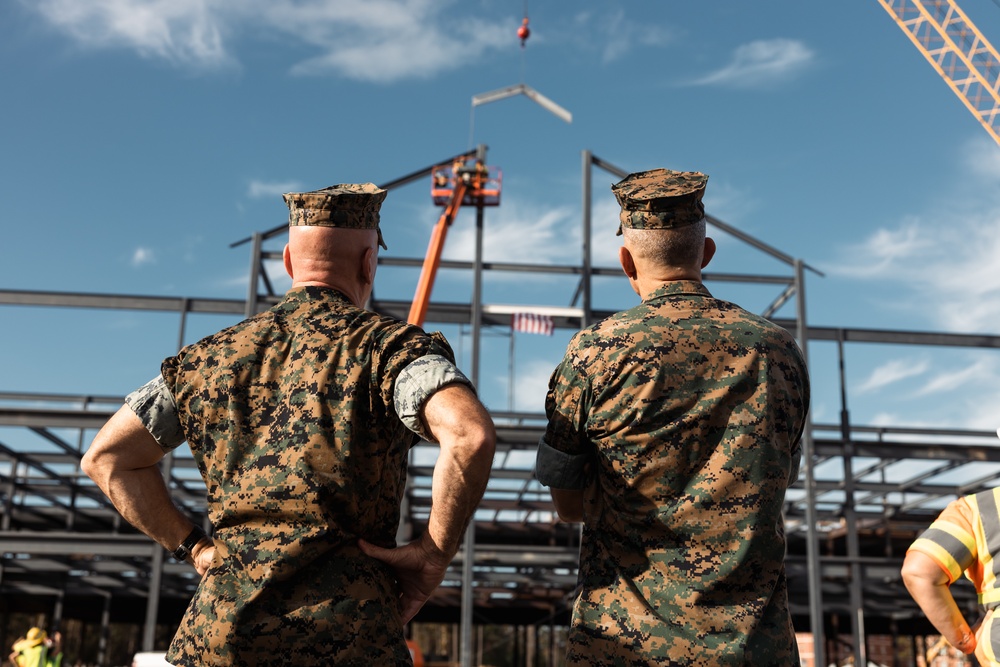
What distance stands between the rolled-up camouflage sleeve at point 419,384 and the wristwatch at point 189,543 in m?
0.84

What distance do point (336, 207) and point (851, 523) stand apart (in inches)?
716

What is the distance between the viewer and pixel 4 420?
15.7 meters

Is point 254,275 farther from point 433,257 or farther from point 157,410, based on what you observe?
point 157,410

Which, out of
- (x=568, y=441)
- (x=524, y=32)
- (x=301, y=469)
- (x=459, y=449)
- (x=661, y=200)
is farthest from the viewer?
(x=524, y=32)

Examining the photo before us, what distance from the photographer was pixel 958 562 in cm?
312

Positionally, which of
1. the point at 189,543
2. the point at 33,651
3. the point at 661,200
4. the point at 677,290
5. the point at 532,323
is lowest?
the point at 33,651

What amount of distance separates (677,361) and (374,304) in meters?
16.3

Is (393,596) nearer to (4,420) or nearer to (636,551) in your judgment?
(636,551)

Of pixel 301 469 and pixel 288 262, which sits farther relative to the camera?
pixel 288 262

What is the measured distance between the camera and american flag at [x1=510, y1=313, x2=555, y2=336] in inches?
667

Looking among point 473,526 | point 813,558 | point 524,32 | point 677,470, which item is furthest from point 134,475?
point 524,32

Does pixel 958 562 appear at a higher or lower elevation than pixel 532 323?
lower

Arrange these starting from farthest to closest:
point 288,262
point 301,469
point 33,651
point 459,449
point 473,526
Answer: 1. point 33,651
2. point 473,526
3. point 288,262
4. point 301,469
5. point 459,449

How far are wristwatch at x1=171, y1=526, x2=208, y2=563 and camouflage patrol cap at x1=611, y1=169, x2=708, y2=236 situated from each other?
1564mm
